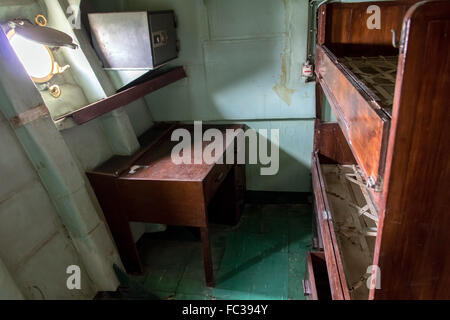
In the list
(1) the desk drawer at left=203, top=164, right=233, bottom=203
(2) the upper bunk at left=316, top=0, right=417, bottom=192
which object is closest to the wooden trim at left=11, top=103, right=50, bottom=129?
(1) the desk drawer at left=203, top=164, right=233, bottom=203

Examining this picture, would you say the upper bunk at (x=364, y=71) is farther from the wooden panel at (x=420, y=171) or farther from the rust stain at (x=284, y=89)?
the rust stain at (x=284, y=89)

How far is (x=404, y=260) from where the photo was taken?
812mm

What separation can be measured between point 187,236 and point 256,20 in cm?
186

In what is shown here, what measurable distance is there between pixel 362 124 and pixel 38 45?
1923mm

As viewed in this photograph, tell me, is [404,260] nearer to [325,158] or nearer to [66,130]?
[325,158]

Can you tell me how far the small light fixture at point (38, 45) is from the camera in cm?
157

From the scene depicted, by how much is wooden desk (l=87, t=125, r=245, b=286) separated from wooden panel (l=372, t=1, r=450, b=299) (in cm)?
118

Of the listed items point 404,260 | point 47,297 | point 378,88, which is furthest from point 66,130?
point 404,260

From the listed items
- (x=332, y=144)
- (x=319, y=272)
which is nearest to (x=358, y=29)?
(x=332, y=144)

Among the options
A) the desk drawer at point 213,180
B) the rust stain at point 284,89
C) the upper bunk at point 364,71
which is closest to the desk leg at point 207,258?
the desk drawer at point 213,180

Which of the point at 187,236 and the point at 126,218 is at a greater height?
the point at 126,218

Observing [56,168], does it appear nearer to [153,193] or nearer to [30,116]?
[30,116]

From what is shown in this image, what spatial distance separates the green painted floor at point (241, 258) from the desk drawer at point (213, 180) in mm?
→ 651
